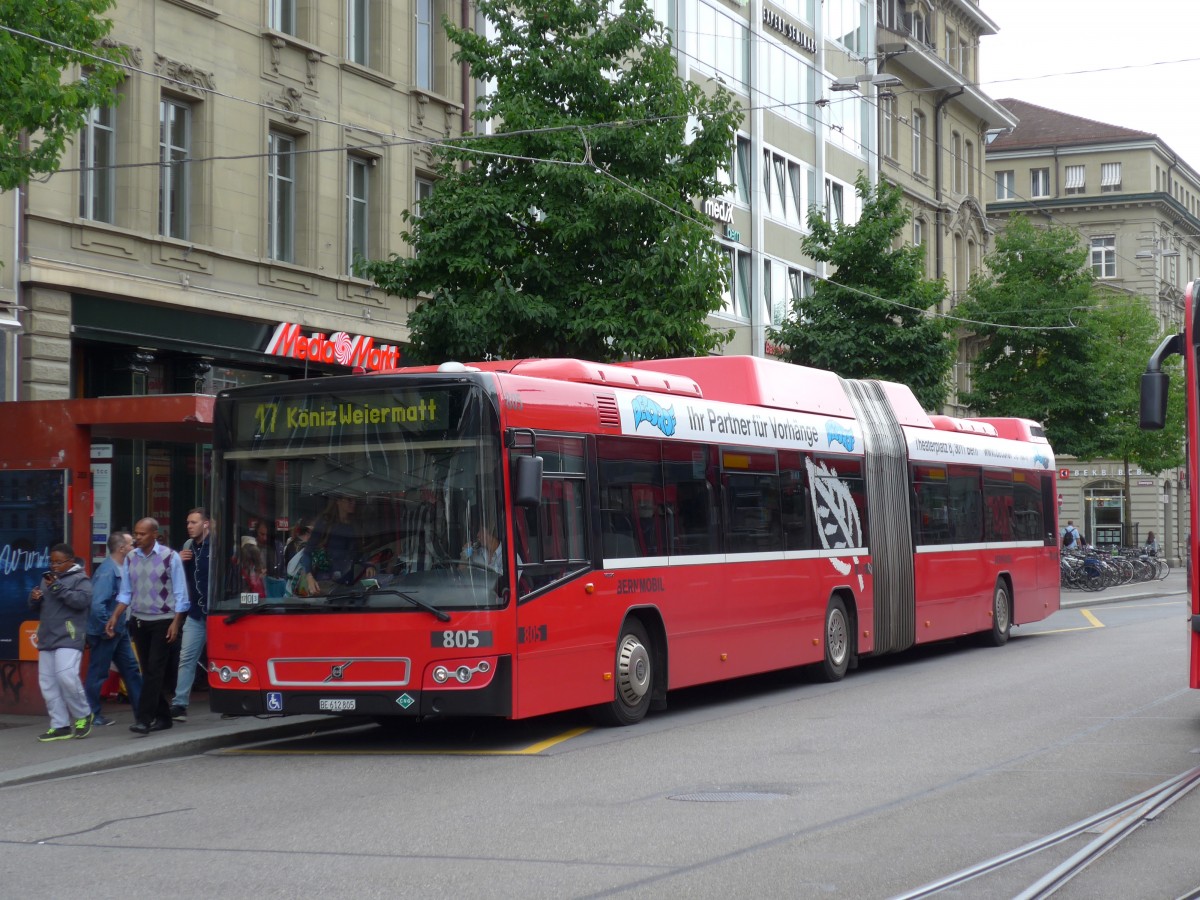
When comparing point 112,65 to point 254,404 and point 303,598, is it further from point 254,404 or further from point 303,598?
point 303,598

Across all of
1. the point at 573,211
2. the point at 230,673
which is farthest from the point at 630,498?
the point at 573,211

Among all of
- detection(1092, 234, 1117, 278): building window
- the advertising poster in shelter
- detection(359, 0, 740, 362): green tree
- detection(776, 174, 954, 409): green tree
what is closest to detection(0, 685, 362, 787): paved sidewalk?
the advertising poster in shelter

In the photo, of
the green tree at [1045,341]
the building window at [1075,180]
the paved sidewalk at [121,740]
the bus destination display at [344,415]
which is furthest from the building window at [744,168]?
the building window at [1075,180]

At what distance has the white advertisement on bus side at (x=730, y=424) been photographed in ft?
47.3

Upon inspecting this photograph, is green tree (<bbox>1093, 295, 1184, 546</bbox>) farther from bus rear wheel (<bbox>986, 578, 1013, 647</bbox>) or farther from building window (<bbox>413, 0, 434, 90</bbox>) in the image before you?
building window (<bbox>413, 0, 434, 90</bbox>)

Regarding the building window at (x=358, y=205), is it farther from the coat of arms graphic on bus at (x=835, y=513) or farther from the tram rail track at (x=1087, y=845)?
the tram rail track at (x=1087, y=845)

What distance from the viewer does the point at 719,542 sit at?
618 inches

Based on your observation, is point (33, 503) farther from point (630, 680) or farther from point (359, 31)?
point (359, 31)

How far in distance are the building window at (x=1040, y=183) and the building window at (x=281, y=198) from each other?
66.2m

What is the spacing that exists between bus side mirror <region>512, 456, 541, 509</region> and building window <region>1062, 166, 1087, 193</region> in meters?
77.5

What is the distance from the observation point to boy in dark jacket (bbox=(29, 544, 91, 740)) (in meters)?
13.2

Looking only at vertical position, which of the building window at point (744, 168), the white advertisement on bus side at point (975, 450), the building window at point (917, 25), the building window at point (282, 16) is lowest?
the white advertisement on bus side at point (975, 450)

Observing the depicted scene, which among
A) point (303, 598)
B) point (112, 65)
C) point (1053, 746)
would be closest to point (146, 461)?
point (112, 65)

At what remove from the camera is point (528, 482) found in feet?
39.6
